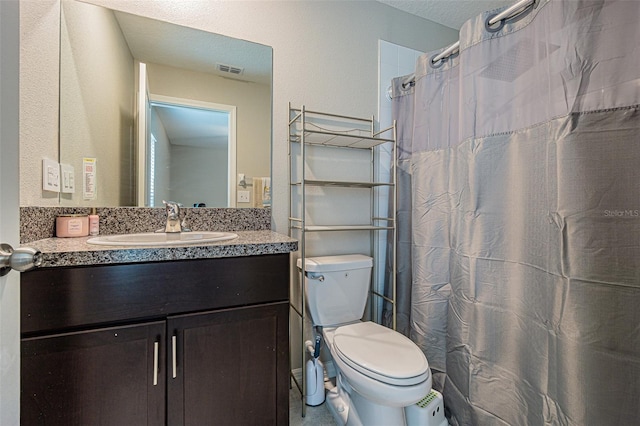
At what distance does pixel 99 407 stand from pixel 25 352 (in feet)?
0.88

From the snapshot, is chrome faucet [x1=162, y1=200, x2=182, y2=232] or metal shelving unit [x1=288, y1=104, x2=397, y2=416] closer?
chrome faucet [x1=162, y1=200, x2=182, y2=232]

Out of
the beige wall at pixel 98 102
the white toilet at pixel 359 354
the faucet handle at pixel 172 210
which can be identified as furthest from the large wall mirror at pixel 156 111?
the white toilet at pixel 359 354

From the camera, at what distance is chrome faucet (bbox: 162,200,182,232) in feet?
4.29

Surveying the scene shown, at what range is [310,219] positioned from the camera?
169 centimetres

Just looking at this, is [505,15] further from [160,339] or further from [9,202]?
[160,339]

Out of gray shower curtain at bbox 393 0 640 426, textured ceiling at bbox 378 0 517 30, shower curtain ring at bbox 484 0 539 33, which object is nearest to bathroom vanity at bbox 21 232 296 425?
gray shower curtain at bbox 393 0 640 426

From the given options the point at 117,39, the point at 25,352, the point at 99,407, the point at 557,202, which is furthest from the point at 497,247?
the point at 117,39

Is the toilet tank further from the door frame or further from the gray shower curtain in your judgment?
the door frame

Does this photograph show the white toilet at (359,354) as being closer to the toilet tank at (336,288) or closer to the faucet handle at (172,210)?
the toilet tank at (336,288)

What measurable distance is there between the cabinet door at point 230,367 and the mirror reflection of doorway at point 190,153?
2.19ft

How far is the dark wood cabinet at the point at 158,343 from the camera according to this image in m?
0.82

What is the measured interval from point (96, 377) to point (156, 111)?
1.14m

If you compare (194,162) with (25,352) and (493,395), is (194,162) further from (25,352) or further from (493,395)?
(493,395)

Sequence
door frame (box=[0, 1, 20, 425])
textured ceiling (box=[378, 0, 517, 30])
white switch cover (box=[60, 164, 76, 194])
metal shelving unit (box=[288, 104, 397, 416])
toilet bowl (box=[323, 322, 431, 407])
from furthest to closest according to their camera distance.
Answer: textured ceiling (box=[378, 0, 517, 30])
metal shelving unit (box=[288, 104, 397, 416])
white switch cover (box=[60, 164, 76, 194])
toilet bowl (box=[323, 322, 431, 407])
door frame (box=[0, 1, 20, 425])
